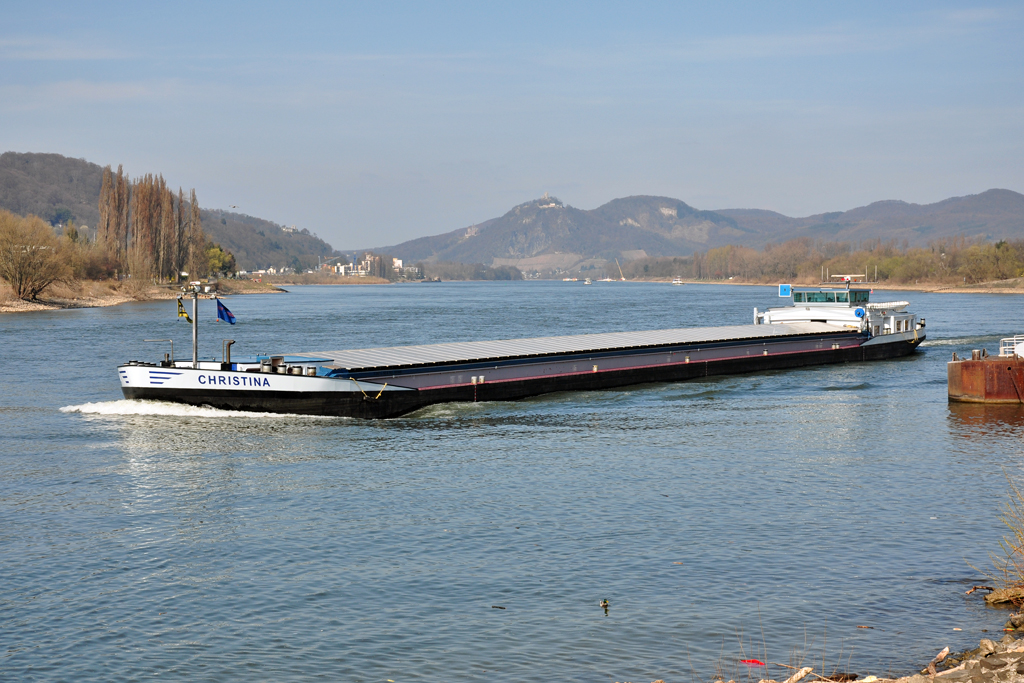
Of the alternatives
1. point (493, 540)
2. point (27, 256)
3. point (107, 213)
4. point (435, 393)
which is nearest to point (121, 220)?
point (107, 213)

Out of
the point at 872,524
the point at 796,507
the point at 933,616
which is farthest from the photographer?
the point at 796,507

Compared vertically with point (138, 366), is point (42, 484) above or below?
below

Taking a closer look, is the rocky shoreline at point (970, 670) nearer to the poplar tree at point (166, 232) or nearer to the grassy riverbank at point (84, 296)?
the grassy riverbank at point (84, 296)

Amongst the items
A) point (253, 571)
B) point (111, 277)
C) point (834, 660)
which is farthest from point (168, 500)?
point (111, 277)

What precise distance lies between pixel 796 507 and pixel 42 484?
1921 cm

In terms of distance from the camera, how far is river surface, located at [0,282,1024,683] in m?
13.7

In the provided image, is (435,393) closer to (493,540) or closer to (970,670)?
(493,540)

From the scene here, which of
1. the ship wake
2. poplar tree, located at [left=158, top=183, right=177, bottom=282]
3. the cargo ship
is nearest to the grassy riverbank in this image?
poplar tree, located at [left=158, top=183, right=177, bottom=282]

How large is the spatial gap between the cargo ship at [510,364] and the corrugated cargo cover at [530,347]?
6 cm

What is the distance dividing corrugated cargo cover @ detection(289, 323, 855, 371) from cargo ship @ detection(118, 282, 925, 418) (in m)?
0.06

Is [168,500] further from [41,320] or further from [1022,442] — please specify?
[41,320]

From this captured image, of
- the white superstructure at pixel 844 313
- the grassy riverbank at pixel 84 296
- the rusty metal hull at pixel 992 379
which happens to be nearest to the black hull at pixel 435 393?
the white superstructure at pixel 844 313

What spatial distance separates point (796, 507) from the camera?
22.0 meters

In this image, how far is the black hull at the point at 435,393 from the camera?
1348 inches
